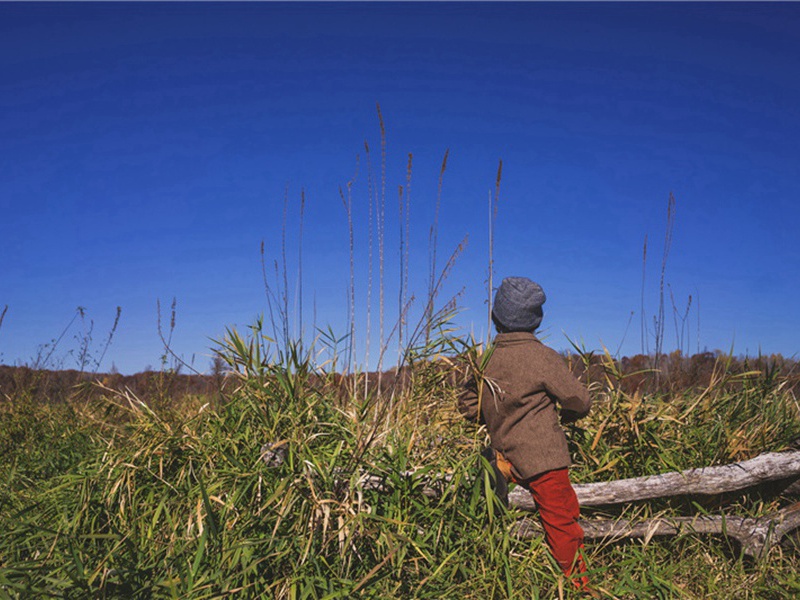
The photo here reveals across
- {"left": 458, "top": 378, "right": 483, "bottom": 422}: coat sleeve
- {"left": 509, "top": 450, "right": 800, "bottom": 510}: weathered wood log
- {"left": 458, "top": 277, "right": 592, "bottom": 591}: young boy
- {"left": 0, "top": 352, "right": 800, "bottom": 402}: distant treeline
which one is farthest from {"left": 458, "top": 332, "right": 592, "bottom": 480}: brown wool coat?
{"left": 0, "top": 352, "right": 800, "bottom": 402}: distant treeline

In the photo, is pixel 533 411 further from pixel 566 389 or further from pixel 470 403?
pixel 470 403

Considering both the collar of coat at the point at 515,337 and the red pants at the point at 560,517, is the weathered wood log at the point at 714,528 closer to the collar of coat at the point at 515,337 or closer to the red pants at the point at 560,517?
the red pants at the point at 560,517

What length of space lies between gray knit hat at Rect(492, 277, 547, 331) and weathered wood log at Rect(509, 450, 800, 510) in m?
0.95

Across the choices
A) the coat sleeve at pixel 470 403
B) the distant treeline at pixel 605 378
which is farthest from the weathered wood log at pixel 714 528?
the distant treeline at pixel 605 378

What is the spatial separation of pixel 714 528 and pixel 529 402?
4.63ft

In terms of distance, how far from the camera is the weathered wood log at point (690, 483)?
3.20 m

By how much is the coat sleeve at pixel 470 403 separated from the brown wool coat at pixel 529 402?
0.13 meters

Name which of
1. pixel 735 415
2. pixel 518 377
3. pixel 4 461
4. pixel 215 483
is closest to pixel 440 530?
pixel 518 377

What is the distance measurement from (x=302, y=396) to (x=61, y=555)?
1350 mm

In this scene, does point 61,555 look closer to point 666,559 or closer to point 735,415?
point 666,559

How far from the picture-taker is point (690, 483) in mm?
3305

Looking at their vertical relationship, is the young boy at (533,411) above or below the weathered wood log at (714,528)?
above

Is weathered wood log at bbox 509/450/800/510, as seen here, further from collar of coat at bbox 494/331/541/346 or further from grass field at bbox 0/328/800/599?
collar of coat at bbox 494/331/541/346

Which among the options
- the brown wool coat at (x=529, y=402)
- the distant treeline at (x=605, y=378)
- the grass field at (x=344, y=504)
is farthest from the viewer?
the distant treeline at (x=605, y=378)
